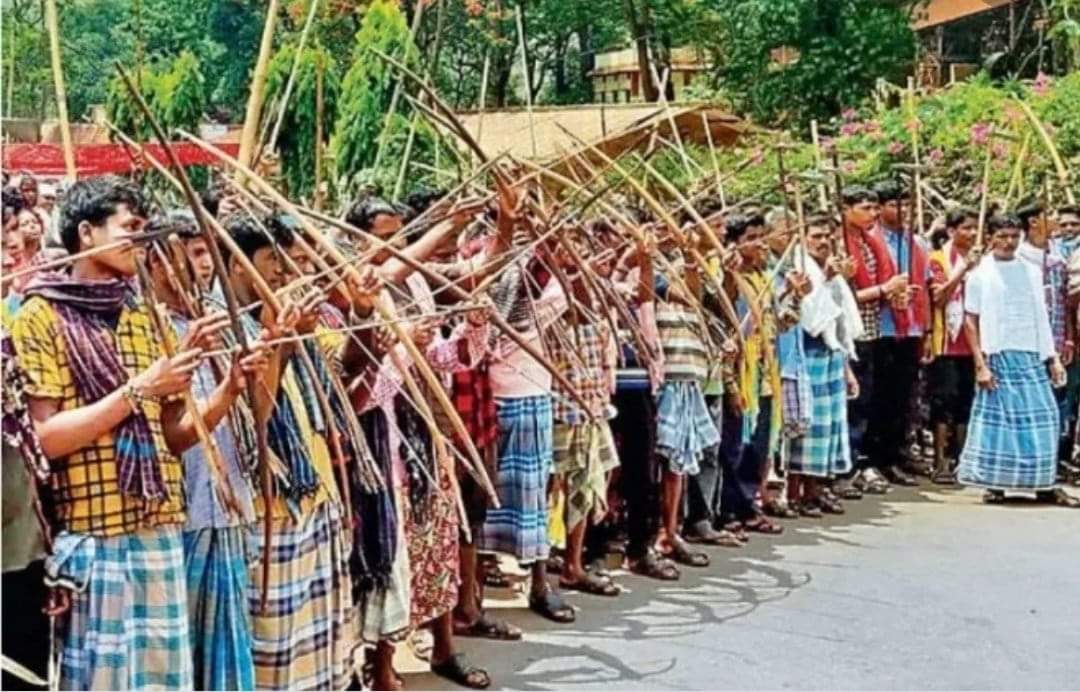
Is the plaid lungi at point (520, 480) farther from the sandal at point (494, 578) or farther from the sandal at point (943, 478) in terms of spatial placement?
the sandal at point (943, 478)

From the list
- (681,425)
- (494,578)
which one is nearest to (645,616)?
(494,578)

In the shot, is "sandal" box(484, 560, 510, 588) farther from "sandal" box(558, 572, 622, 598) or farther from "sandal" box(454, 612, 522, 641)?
"sandal" box(454, 612, 522, 641)

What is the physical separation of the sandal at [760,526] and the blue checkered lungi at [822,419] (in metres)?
0.49

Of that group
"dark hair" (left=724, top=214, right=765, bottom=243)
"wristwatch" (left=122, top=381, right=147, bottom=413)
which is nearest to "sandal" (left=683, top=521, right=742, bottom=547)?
"dark hair" (left=724, top=214, right=765, bottom=243)

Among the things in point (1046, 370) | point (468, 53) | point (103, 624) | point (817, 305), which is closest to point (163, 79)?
point (817, 305)

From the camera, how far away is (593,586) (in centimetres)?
584

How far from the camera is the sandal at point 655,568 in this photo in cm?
612

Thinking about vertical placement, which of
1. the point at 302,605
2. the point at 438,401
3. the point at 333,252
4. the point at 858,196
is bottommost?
the point at 302,605

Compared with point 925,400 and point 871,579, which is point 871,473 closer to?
point 925,400

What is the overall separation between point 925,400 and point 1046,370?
106 centimetres

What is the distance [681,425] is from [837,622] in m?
1.19

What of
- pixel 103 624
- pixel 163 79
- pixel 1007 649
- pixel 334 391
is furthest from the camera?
pixel 163 79

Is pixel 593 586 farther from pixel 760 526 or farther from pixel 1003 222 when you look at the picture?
pixel 1003 222

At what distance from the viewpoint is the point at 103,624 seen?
3045mm
